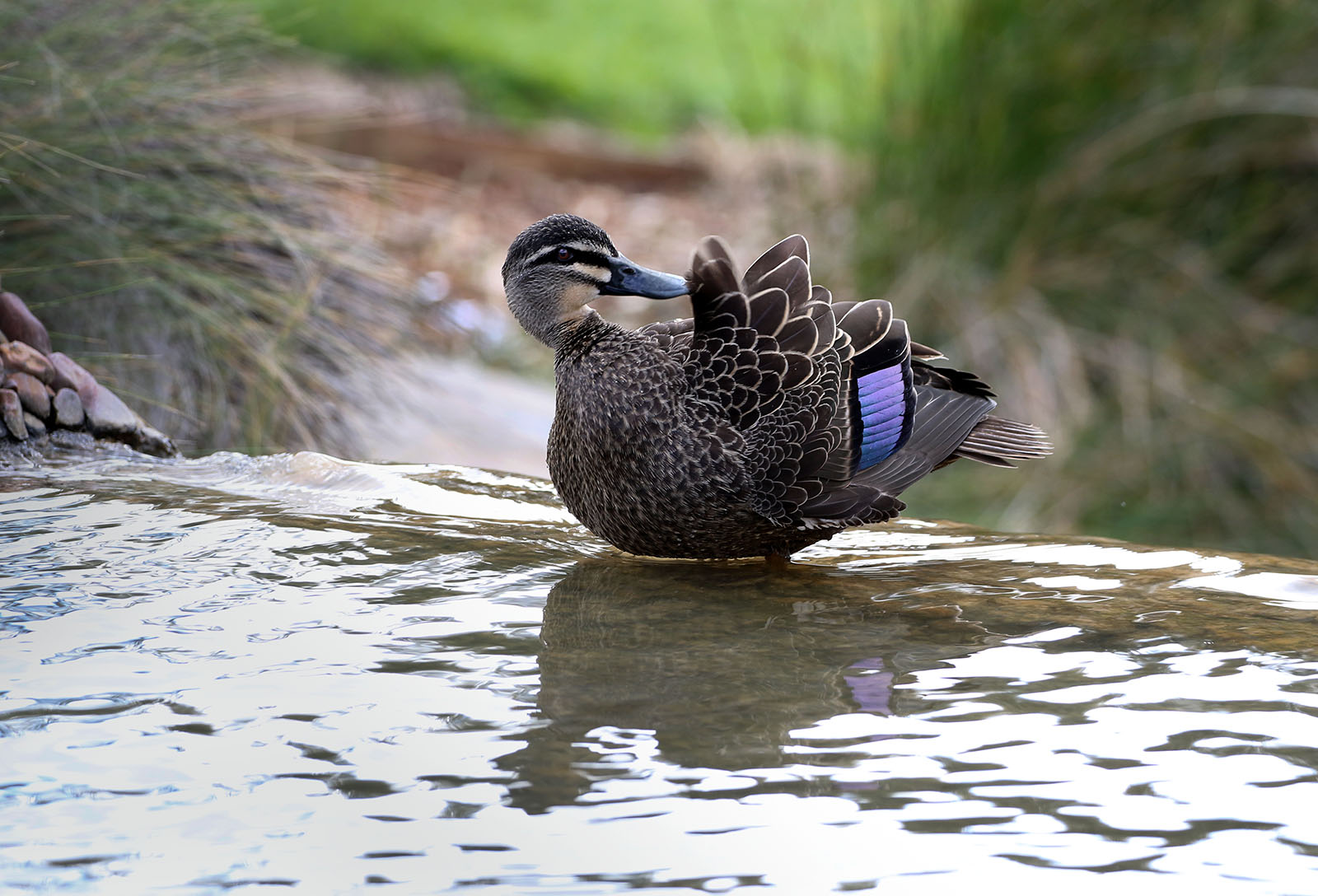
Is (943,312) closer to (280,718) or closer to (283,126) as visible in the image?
(283,126)

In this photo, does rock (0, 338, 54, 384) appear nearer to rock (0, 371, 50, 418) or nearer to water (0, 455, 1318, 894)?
rock (0, 371, 50, 418)

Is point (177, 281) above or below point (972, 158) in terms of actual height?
below

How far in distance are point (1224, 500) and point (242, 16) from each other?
15.6ft

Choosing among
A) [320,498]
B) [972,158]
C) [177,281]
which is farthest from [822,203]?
[320,498]

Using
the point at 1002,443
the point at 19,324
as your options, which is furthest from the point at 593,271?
the point at 19,324

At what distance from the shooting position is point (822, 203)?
7.87m

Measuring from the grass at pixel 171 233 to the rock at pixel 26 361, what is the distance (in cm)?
28

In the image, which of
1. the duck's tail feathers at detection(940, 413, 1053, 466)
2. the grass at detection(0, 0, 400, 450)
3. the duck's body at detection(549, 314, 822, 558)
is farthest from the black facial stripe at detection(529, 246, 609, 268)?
the grass at detection(0, 0, 400, 450)

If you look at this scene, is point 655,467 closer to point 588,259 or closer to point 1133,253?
point 588,259

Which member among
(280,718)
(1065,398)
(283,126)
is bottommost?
(280,718)

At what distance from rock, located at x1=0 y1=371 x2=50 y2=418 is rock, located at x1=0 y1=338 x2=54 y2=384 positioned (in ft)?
0.05

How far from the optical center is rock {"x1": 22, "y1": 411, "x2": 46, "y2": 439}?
354cm

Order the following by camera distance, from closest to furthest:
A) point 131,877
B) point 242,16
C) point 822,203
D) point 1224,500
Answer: point 131,877, point 242,16, point 1224,500, point 822,203

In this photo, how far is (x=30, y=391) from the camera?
139 inches
